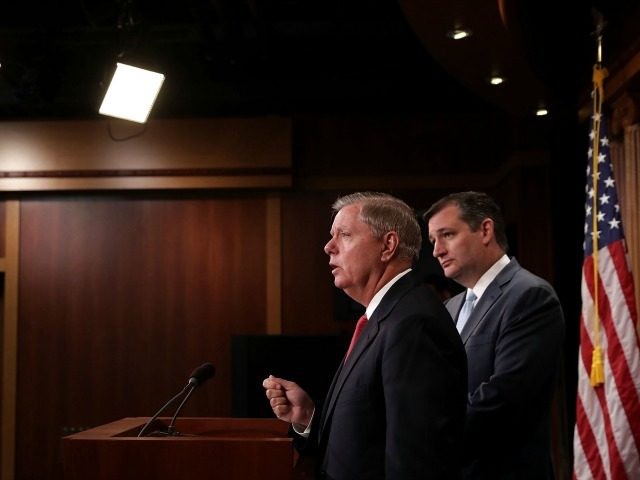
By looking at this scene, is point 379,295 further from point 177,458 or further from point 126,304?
point 126,304

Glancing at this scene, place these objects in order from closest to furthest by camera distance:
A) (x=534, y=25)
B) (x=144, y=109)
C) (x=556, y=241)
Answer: (x=534, y=25), (x=144, y=109), (x=556, y=241)

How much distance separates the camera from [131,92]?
4891mm

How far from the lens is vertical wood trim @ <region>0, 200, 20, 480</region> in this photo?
238 inches

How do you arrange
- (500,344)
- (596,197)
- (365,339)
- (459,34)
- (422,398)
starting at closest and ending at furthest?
(422,398) < (365,339) < (500,344) < (596,197) < (459,34)

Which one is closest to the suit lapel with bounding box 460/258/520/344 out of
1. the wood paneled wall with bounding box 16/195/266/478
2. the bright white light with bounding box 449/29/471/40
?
the bright white light with bounding box 449/29/471/40

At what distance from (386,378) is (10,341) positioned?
500 centimetres

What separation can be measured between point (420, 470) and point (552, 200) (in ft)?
13.4

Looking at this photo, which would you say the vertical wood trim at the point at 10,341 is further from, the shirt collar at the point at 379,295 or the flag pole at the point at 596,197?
the shirt collar at the point at 379,295

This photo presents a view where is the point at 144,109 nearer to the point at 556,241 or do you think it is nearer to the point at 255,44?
the point at 255,44

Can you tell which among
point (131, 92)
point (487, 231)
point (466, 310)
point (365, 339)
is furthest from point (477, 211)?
point (131, 92)

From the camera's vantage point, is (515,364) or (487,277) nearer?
(515,364)

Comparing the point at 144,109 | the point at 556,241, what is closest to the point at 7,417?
the point at 144,109

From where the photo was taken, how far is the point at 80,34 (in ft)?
18.6

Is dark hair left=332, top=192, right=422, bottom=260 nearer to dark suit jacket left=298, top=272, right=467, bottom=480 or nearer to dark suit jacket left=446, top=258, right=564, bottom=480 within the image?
dark suit jacket left=298, top=272, right=467, bottom=480
